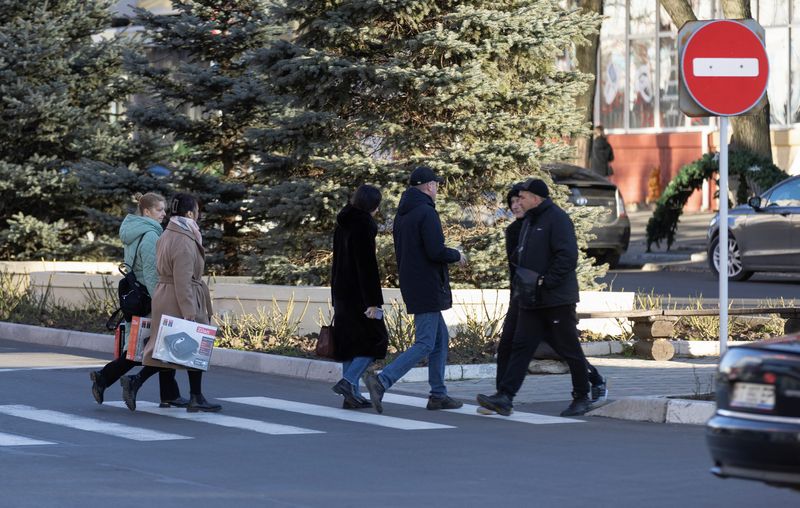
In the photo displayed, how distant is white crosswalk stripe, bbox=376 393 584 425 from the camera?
12.2 m

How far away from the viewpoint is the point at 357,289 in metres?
12.8

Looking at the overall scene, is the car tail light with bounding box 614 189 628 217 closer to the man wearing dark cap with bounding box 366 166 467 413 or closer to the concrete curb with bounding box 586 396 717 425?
the man wearing dark cap with bounding box 366 166 467 413

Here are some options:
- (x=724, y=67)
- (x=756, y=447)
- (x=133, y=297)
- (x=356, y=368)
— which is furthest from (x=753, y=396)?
(x=133, y=297)

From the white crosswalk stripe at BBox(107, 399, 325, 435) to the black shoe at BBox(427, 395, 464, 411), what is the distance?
145cm

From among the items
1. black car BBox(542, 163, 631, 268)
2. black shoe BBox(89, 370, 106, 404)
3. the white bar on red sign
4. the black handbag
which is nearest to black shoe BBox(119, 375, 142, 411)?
black shoe BBox(89, 370, 106, 404)

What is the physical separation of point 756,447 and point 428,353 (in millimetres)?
5647

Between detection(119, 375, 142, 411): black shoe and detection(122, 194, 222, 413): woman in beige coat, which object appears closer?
detection(122, 194, 222, 413): woman in beige coat

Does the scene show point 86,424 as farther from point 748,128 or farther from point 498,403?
point 748,128

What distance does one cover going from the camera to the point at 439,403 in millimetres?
12867

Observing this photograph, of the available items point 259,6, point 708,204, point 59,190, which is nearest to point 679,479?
point 259,6

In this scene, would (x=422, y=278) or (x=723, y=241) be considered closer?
(x=723, y=241)

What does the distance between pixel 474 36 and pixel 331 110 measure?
1893 mm

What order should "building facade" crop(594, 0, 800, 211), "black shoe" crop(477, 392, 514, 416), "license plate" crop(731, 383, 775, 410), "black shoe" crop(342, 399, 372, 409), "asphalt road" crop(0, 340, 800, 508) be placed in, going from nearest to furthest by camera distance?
"license plate" crop(731, 383, 775, 410)
"asphalt road" crop(0, 340, 800, 508)
"black shoe" crop(477, 392, 514, 416)
"black shoe" crop(342, 399, 372, 409)
"building facade" crop(594, 0, 800, 211)

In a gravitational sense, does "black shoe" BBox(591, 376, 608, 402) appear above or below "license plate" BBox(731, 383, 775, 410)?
below
